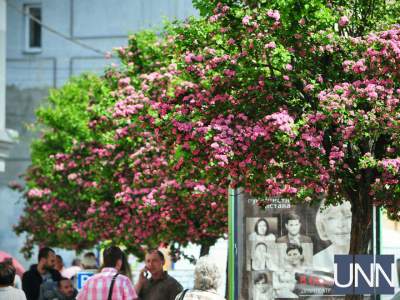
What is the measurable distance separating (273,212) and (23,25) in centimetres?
3680

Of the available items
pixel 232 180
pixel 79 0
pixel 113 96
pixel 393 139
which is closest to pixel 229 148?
pixel 232 180

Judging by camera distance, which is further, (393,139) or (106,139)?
(106,139)

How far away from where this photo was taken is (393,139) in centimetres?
1459

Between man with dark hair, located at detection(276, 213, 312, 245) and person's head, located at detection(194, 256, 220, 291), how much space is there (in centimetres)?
677

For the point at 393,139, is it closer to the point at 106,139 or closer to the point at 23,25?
the point at 106,139

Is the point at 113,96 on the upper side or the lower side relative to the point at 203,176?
upper

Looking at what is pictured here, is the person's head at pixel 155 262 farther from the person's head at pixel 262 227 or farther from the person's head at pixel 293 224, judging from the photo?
the person's head at pixel 293 224

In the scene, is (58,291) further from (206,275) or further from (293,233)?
(206,275)

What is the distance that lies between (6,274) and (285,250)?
586 cm

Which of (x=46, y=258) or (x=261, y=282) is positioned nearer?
(x=46, y=258)

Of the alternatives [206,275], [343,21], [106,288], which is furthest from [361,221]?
[206,275]

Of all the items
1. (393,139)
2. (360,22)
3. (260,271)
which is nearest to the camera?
(393,139)

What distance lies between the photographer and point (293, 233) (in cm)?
1794

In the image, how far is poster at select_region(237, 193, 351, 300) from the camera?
700 inches
